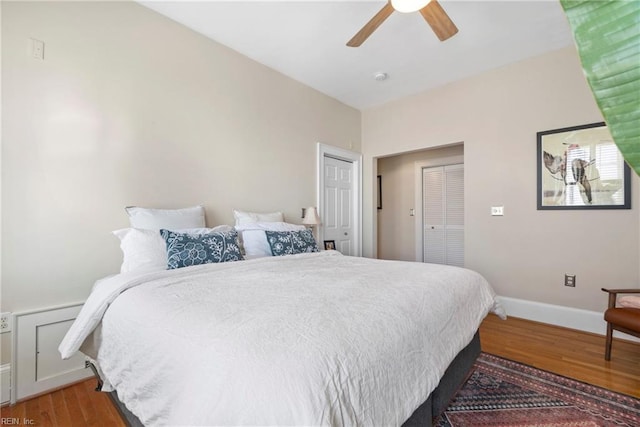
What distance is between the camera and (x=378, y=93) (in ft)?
12.9

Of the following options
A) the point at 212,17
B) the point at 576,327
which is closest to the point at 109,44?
the point at 212,17

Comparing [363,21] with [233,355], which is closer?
[233,355]

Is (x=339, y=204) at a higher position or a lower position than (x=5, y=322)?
higher

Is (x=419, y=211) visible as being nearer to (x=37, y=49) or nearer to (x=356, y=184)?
(x=356, y=184)

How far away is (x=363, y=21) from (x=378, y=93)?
1479 millimetres

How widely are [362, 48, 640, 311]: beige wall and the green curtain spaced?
3.35 meters

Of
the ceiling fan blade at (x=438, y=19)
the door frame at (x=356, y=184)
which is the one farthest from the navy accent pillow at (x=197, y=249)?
the door frame at (x=356, y=184)

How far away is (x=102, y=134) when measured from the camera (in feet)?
7.02

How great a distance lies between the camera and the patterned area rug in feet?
5.17

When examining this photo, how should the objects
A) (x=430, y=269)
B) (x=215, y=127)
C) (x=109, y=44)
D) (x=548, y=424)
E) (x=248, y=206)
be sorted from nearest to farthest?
(x=548, y=424) < (x=430, y=269) < (x=109, y=44) < (x=215, y=127) < (x=248, y=206)

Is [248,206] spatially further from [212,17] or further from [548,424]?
[548,424]

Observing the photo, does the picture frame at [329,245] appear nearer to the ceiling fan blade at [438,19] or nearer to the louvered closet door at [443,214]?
the louvered closet door at [443,214]

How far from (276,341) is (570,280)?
3298 millimetres

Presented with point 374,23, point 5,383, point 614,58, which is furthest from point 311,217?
point 614,58
